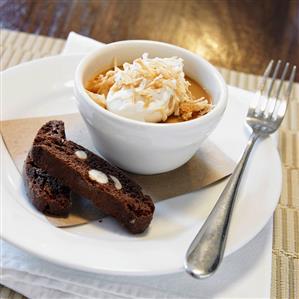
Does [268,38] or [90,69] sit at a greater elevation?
[90,69]

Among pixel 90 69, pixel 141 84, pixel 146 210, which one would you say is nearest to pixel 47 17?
pixel 90 69

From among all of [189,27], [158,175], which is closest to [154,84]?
[158,175]

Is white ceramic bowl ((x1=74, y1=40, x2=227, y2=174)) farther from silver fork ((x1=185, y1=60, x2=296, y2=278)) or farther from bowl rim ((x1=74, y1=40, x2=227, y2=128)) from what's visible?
silver fork ((x1=185, y1=60, x2=296, y2=278))

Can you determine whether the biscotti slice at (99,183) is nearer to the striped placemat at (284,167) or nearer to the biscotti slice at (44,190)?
the biscotti slice at (44,190)

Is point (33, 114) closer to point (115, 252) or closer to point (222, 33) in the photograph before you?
point (115, 252)

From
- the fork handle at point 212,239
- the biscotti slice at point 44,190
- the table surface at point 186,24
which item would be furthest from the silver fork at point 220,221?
the table surface at point 186,24

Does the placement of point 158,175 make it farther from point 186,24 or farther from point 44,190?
point 186,24
